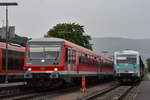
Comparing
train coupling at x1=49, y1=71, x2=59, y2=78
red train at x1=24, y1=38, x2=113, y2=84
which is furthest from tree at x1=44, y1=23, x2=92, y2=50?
train coupling at x1=49, y1=71, x2=59, y2=78

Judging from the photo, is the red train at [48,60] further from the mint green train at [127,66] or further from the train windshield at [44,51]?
the mint green train at [127,66]

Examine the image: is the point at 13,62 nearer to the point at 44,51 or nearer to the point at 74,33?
the point at 44,51

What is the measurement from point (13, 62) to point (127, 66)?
35.1 ft

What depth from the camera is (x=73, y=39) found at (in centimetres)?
6619

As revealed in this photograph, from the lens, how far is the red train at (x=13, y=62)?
24.6m

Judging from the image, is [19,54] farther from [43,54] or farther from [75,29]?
[75,29]

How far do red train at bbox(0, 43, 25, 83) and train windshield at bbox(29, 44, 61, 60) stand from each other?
16.0 feet

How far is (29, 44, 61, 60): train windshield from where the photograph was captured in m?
20.1

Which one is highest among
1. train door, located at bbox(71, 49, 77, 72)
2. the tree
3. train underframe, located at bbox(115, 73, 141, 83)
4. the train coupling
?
the tree

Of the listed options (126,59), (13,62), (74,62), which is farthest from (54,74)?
(126,59)

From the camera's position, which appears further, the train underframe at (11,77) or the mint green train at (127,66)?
the mint green train at (127,66)

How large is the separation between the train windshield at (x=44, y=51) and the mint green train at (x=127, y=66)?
1196 cm

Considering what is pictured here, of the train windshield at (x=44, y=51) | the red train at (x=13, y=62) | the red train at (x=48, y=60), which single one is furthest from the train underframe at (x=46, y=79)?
the red train at (x=13, y=62)

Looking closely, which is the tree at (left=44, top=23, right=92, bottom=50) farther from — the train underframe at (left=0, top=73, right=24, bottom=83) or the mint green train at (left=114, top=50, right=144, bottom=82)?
the train underframe at (left=0, top=73, right=24, bottom=83)
